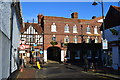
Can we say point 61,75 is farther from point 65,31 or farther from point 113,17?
point 65,31

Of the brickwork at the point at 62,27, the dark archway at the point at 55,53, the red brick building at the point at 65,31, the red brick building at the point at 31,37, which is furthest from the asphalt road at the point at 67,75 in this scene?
the dark archway at the point at 55,53

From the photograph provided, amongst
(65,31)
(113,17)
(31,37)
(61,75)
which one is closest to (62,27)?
(65,31)

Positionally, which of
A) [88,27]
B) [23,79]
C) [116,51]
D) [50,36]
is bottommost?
[23,79]

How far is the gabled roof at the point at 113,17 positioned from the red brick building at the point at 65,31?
39.4 ft

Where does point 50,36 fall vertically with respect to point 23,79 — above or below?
above

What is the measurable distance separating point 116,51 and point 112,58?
47.7 inches

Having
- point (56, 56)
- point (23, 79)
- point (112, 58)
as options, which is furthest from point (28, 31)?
point (23, 79)

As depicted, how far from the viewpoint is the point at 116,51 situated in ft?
58.3

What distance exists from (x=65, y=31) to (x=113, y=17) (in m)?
13.8

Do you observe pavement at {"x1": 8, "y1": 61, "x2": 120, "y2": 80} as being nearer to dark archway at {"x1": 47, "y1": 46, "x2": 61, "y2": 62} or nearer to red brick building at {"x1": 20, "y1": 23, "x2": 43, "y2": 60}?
red brick building at {"x1": 20, "y1": 23, "x2": 43, "y2": 60}

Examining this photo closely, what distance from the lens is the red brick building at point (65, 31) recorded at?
99.9ft

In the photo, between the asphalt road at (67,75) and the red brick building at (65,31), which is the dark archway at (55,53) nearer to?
the red brick building at (65,31)

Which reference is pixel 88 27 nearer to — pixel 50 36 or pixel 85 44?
pixel 85 44

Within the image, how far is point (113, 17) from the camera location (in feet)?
62.4
